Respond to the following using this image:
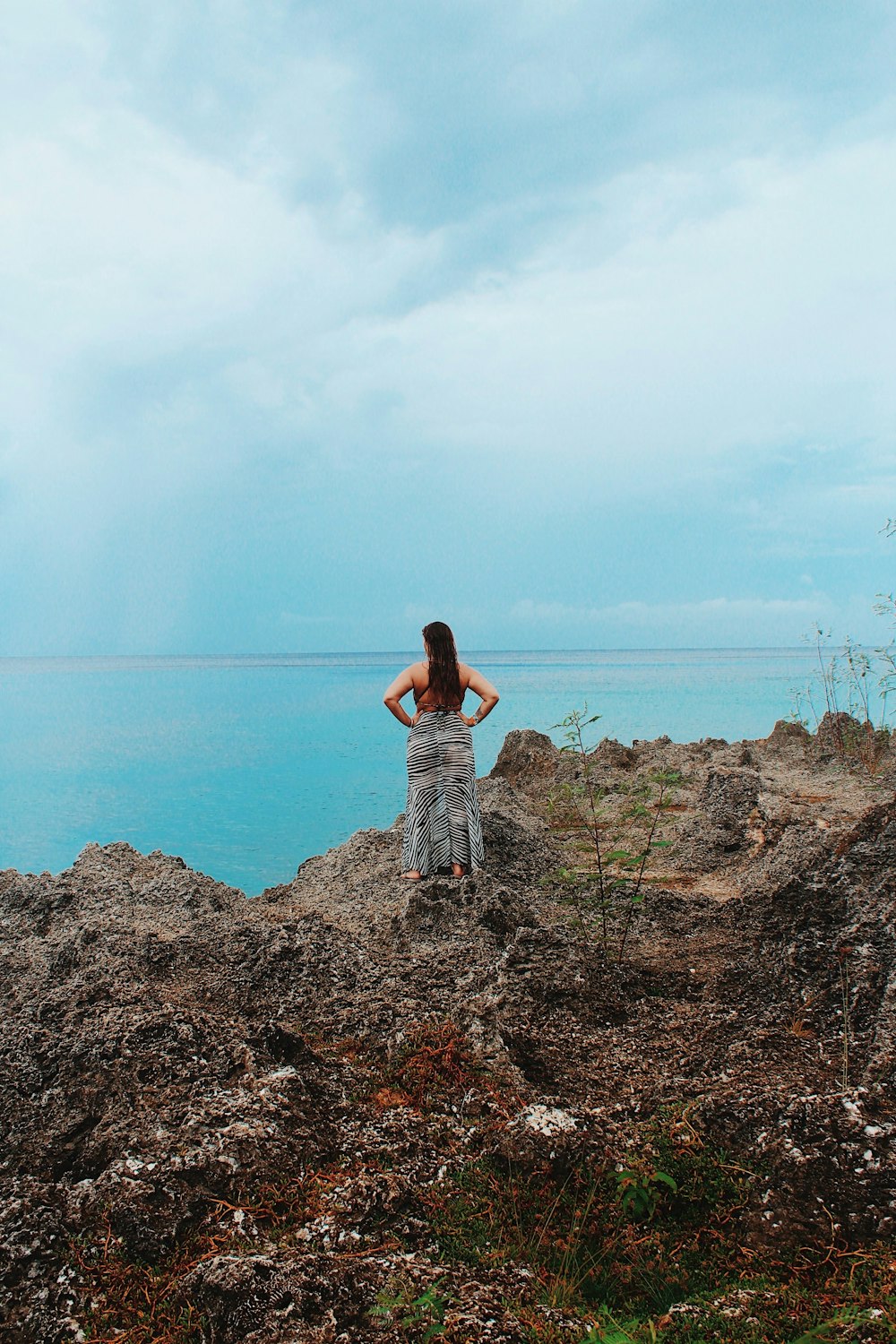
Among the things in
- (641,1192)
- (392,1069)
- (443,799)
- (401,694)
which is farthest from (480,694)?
(641,1192)

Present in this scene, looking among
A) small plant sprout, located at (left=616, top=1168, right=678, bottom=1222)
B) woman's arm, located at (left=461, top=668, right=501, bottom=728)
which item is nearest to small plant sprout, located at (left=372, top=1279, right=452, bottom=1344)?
small plant sprout, located at (left=616, top=1168, right=678, bottom=1222)

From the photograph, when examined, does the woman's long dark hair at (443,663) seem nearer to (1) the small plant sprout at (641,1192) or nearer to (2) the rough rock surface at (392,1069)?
(2) the rough rock surface at (392,1069)

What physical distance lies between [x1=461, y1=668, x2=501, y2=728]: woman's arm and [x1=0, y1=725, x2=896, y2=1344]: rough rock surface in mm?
1427

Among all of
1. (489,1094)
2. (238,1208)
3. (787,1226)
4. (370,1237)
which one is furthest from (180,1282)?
(787,1226)

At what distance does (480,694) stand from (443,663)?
1.48ft

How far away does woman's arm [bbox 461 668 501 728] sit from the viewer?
23.5 feet

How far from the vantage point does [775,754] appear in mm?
13758

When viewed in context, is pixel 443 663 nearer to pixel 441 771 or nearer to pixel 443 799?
pixel 441 771

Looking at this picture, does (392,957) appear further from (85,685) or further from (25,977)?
(85,685)

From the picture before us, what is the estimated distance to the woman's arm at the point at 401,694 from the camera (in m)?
6.98

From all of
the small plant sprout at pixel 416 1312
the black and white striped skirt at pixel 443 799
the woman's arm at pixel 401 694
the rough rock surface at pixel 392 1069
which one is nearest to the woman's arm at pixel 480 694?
the black and white striped skirt at pixel 443 799

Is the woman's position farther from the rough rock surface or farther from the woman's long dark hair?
the rough rock surface

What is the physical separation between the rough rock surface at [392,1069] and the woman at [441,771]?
613 mm

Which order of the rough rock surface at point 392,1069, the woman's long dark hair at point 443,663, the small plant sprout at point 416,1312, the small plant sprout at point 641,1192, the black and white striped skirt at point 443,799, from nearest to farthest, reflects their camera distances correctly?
the small plant sprout at point 416,1312 < the rough rock surface at point 392,1069 < the small plant sprout at point 641,1192 < the woman's long dark hair at point 443,663 < the black and white striped skirt at point 443,799
